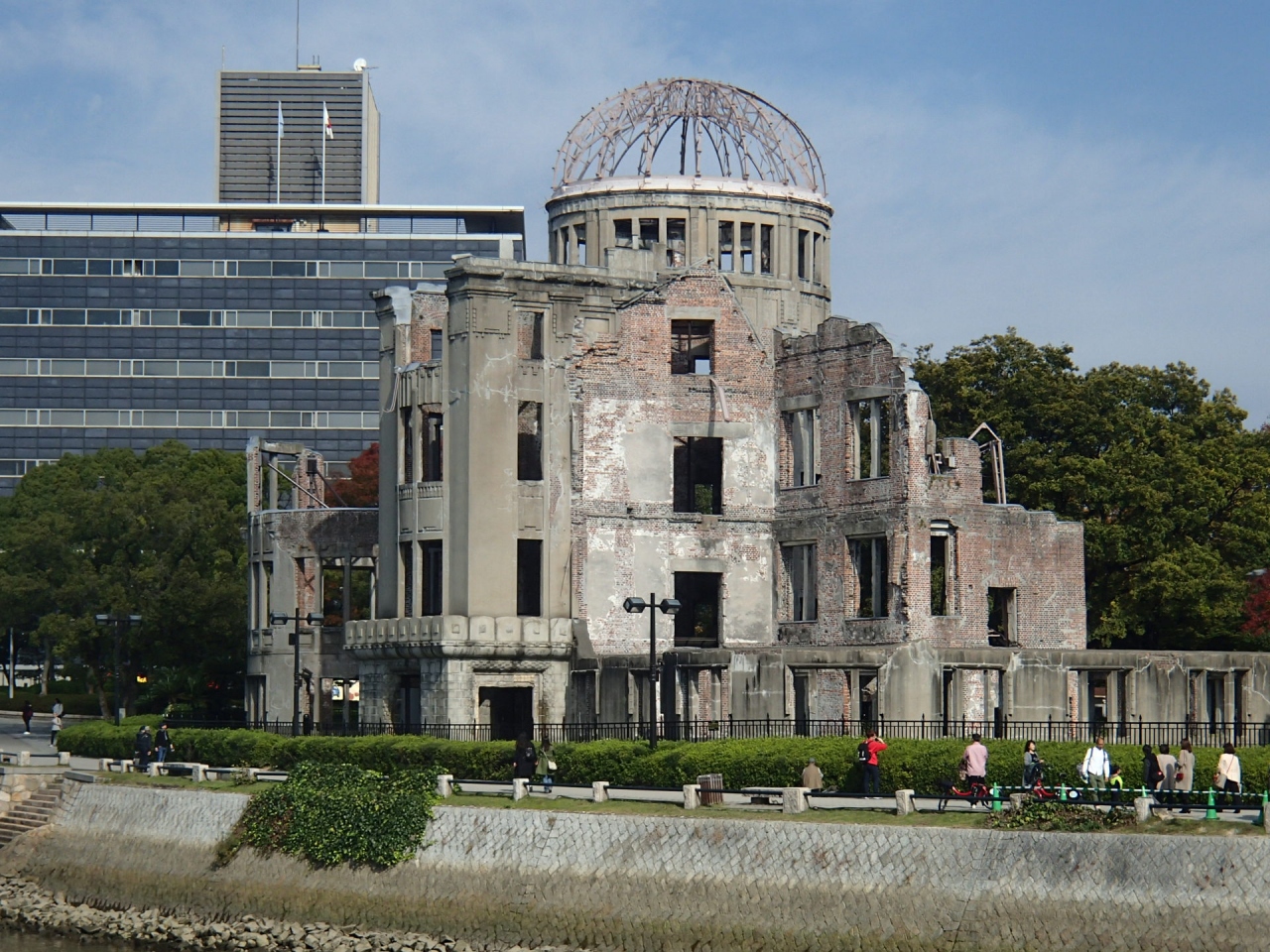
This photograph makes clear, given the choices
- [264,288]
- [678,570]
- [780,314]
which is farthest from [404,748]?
[264,288]

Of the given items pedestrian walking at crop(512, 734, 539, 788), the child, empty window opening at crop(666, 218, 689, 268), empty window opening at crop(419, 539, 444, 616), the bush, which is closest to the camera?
the child

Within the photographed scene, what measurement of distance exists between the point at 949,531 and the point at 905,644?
4.86 metres

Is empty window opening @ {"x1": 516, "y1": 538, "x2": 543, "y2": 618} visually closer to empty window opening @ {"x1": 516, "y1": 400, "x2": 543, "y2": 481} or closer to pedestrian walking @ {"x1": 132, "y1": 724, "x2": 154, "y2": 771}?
empty window opening @ {"x1": 516, "y1": 400, "x2": 543, "y2": 481}

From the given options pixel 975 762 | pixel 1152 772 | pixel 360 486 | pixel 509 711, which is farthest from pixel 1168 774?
pixel 360 486

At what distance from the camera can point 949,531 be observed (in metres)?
54.0

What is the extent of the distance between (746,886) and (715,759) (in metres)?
7.25

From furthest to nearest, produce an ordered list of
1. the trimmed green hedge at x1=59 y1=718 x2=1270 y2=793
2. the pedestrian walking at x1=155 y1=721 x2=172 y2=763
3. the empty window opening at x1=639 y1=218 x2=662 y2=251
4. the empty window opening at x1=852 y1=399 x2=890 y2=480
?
the empty window opening at x1=639 y1=218 x2=662 y2=251
the empty window opening at x1=852 y1=399 x2=890 y2=480
the pedestrian walking at x1=155 y1=721 x2=172 y2=763
the trimmed green hedge at x1=59 y1=718 x2=1270 y2=793

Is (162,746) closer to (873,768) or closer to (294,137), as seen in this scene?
(873,768)

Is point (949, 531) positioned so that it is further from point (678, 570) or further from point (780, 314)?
point (780, 314)

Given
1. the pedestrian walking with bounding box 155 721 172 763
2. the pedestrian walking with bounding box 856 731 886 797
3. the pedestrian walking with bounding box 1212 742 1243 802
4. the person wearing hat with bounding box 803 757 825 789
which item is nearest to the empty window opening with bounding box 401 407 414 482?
the pedestrian walking with bounding box 155 721 172 763

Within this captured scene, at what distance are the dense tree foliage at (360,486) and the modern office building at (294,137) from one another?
7856 centimetres

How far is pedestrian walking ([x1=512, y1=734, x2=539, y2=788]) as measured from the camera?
4388 centimetres

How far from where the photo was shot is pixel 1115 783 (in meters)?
36.3

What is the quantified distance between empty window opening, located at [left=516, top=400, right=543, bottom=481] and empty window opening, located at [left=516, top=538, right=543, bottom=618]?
6.16ft
